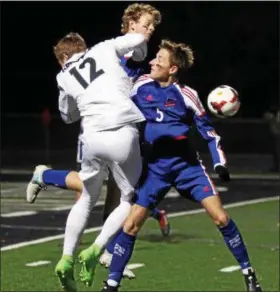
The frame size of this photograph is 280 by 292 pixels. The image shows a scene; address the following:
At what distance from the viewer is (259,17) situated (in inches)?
A: 1764

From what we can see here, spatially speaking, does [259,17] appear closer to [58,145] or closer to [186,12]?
[186,12]

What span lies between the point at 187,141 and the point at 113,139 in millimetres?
846

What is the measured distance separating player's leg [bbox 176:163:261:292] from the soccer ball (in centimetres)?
61

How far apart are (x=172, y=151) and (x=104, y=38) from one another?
1354 inches

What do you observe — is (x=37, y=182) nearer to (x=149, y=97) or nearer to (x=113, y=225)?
(x=113, y=225)

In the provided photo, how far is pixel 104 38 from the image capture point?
4503cm

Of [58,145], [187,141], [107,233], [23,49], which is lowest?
[58,145]

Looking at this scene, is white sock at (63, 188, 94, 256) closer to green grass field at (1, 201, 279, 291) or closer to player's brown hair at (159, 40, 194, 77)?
player's brown hair at (159, 40, 194, 77)

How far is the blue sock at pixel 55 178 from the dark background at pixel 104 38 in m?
31.7

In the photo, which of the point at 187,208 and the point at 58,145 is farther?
the point at 58,145

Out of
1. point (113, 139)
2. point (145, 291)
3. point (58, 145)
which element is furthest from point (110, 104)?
point (58, 145)

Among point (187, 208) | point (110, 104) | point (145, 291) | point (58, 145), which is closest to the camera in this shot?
point (110, 104)

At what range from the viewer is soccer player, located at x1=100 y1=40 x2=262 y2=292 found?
10867 millimetres

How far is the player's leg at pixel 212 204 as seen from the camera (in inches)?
429
